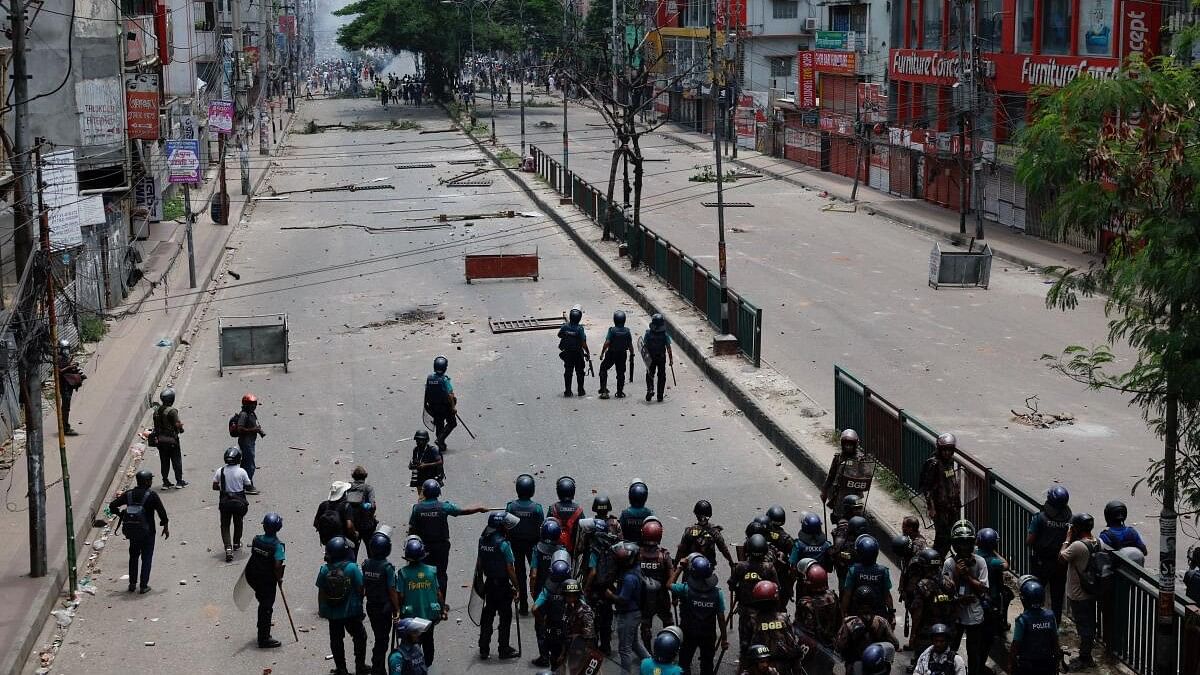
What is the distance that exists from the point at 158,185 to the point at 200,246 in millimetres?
3567

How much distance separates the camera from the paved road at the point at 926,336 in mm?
18125

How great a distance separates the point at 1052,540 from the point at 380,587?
5525 millimetres

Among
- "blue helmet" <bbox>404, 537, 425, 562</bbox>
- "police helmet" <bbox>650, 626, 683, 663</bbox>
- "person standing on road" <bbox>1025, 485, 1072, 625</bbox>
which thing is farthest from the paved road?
"blue helmet" <bbox>404, 537, 425, 562</bbox>

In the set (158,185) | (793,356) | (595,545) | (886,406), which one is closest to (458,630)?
(595,545)

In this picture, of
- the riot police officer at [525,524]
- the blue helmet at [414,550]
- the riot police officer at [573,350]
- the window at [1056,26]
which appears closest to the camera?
the blue helmet at [414,550]

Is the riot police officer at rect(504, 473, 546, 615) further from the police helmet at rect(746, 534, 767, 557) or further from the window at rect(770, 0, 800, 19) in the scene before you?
the window at rect(770, 0, 800, 19)

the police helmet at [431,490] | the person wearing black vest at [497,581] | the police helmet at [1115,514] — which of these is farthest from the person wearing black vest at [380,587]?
the police helmet at [1115,514]

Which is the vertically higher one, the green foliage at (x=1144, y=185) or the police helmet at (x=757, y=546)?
the green foliage at (x=1144, y=185)

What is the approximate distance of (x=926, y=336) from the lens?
84.3 feet

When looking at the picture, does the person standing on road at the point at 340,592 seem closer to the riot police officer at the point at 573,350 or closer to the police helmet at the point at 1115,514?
the police helmet at the point at 1115,514

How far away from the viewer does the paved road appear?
18125mm

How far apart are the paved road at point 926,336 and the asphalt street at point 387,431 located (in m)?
2.76

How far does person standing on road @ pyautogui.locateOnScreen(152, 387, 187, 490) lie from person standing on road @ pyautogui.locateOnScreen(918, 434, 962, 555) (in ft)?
28.2

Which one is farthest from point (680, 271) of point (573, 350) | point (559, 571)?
point (559, 571)
